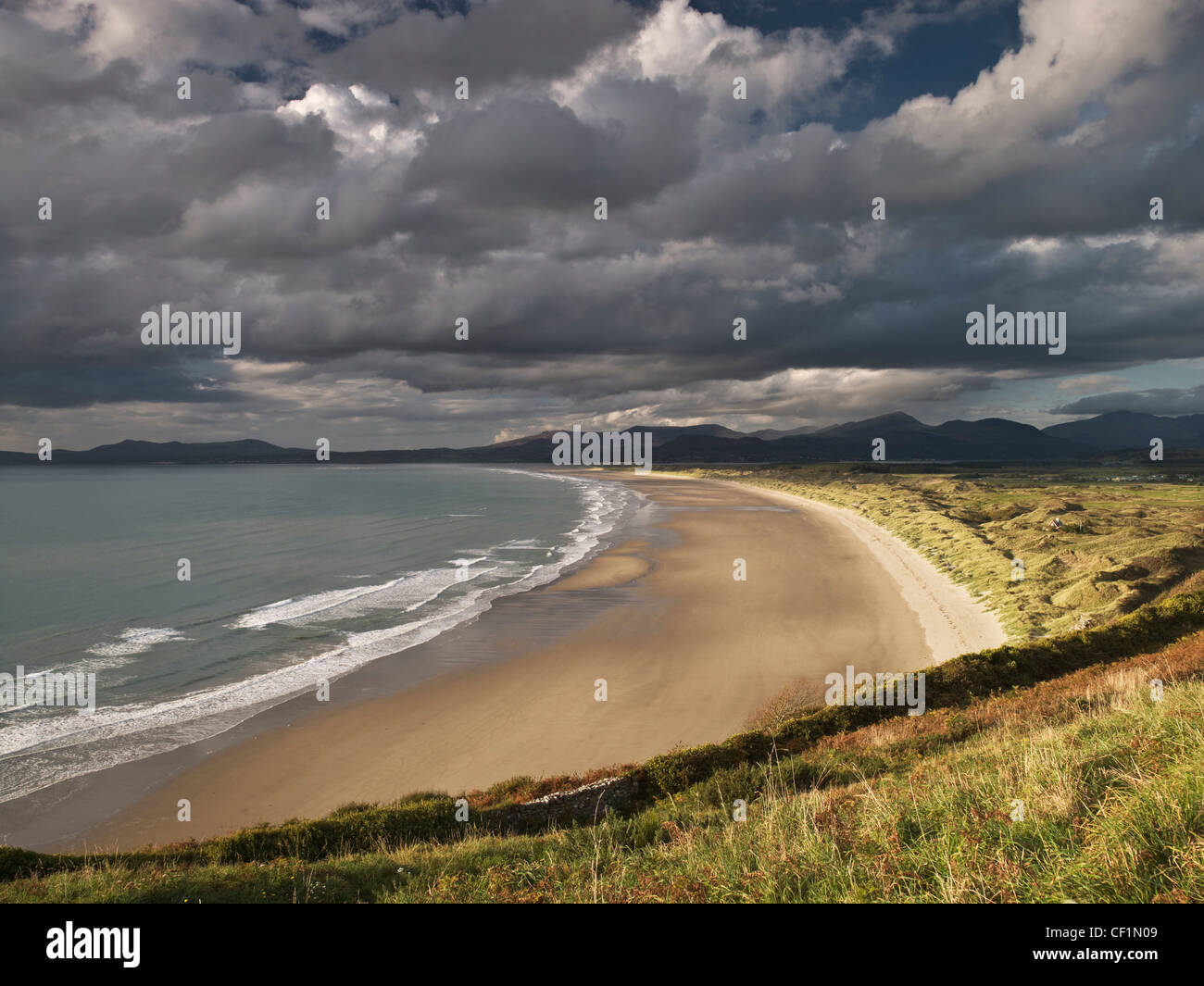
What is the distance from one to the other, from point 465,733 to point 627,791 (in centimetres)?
779

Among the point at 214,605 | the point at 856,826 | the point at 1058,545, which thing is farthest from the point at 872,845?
the point at 1058,545

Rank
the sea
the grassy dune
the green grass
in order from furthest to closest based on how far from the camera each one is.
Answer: the sea → the grassy dune → the green grass

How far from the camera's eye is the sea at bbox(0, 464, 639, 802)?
18.9 metres

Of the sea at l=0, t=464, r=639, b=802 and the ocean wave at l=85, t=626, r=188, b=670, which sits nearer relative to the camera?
the sea at l=0, t=464, r=639, b=802

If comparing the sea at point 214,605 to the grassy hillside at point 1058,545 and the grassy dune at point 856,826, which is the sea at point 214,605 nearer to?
the grassy dune at point 856,826

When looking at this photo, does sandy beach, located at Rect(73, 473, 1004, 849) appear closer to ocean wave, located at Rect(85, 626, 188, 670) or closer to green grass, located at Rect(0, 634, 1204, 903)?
green grass, located at Rect(0, 634, 1204, 903)

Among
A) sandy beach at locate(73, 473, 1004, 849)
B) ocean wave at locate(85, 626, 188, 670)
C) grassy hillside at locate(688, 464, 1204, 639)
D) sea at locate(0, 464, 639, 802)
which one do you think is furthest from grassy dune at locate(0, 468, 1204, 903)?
ocean wave at locate(85, 626, 188, 670)

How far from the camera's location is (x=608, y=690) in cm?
2127

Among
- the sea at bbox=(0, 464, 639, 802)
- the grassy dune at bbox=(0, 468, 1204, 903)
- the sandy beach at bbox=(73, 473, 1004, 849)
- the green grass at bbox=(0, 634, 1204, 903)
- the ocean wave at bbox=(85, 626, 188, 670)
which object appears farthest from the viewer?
the ocean wave at bbox=(85, 626, 188, 670)

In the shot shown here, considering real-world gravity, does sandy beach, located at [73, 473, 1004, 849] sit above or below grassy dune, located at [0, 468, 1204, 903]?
below

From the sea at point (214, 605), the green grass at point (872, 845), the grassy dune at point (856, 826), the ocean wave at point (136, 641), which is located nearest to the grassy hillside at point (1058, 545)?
the grassy dune at point (856, 826)

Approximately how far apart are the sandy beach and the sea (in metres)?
3.39
